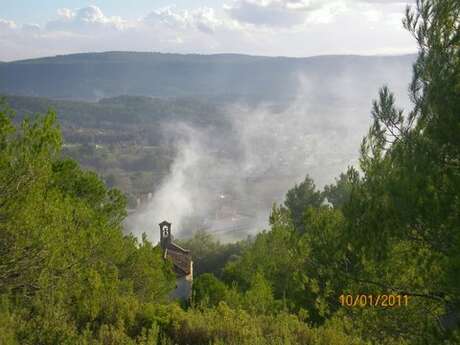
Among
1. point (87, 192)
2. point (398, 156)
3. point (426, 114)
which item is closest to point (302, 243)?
point (398, 156)

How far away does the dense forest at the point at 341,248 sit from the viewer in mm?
4871

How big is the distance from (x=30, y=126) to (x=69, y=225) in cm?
178

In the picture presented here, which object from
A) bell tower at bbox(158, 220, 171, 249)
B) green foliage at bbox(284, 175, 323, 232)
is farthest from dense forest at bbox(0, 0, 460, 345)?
green foliage at bbox(284, 175, 323, 232)

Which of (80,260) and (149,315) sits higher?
(80,260)

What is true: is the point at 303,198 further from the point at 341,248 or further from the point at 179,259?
the point at 341,248

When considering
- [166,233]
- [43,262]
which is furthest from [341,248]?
[166,233]

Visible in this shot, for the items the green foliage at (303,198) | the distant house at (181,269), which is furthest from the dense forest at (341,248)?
the green foliage at (303,198)

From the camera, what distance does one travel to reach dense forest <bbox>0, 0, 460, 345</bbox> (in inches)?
192

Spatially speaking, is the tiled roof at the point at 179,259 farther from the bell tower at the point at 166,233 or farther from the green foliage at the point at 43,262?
the green foliage at the point at 43,262

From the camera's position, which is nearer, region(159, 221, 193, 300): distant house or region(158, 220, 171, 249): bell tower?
region(159, 221, 193, 300): distant house

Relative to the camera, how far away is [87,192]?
13000 mm

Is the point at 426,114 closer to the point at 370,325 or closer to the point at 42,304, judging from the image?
the point at 370,325

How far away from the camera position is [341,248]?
5812 mm

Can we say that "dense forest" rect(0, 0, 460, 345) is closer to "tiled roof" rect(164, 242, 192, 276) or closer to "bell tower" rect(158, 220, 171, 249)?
"tiled roof" rect(164, 242, 192, 276)
